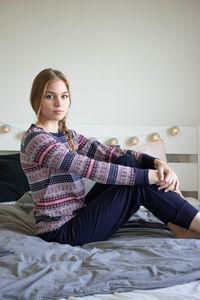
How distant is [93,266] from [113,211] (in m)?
0.33

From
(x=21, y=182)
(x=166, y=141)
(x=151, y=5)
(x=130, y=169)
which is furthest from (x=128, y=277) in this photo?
(x=151, y=5)

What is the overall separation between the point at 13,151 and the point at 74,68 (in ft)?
2.72

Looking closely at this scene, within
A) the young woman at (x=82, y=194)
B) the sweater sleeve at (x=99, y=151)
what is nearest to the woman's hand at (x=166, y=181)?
the young woman at (x=82, y=194)

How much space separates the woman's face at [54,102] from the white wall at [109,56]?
4.64 feet

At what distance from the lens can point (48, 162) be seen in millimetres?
1331

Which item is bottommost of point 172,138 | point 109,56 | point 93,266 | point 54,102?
point 93,266

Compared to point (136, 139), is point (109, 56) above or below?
above

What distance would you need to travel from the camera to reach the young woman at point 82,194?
132cm

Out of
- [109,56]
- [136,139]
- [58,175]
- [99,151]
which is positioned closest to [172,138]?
[136,139]

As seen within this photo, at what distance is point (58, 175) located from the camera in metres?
1.39

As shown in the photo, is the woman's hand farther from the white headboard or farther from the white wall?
the white wall

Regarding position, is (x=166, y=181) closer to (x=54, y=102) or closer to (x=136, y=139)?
(x=54, y=102)

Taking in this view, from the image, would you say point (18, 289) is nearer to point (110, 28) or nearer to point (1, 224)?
point (1, 224)

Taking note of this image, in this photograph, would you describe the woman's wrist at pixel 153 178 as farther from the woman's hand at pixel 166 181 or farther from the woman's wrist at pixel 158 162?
the woman's wrist at pixel 158 162
